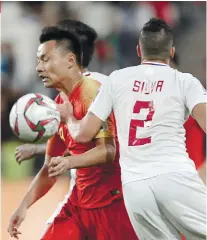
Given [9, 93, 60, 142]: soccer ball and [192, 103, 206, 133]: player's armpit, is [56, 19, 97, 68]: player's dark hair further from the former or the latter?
[192, 103, 206, 133]: player's armpit

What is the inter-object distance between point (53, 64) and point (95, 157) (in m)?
0.73

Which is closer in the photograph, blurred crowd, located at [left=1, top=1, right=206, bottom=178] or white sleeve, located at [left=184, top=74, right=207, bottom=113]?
white sleeve, located at [left=184, top=74, right=207, bottom=113]

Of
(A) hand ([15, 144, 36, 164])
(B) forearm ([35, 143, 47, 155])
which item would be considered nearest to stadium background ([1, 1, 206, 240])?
(B) forearm ([35, 143, 47, 155])

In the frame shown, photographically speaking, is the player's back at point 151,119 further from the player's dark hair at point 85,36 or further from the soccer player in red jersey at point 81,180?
the player's dark hair at point 85,36

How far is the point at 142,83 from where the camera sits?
4.02 meters

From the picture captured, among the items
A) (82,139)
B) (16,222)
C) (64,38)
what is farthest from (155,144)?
(16,222)

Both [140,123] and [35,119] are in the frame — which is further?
[35,119]

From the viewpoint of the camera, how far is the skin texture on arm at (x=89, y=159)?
12.6ft

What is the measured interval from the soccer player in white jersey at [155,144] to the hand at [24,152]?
0.57m

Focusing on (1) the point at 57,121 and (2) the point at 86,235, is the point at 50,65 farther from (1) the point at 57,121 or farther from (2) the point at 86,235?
(2) the point at 86,235

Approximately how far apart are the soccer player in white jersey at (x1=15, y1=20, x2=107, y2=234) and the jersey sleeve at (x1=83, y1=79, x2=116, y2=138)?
0.22 m

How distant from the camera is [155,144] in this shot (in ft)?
13.0

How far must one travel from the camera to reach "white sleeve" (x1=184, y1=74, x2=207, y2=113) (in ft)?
12.6

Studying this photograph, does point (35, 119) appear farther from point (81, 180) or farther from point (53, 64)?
point (81, 180)
